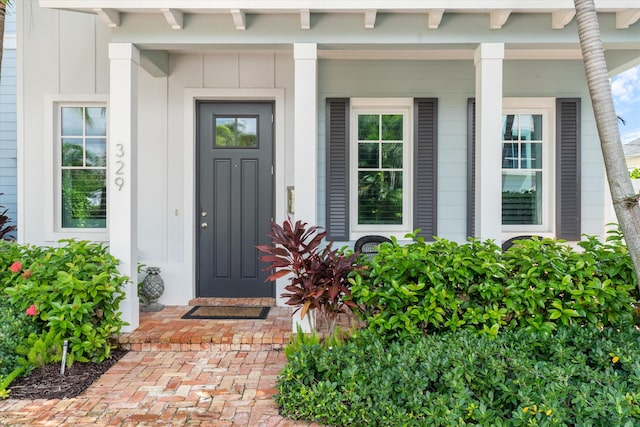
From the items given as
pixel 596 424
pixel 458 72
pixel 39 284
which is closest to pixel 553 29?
pixel 458 72

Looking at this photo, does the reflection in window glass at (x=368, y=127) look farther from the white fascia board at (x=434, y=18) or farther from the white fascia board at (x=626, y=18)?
the white fascia board at (x=626, y=18)

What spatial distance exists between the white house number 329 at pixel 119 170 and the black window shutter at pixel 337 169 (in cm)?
213

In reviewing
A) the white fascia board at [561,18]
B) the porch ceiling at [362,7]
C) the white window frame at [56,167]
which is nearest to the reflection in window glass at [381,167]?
the porch ceiling at [362,7]

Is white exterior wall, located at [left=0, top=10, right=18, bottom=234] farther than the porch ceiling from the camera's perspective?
Yes

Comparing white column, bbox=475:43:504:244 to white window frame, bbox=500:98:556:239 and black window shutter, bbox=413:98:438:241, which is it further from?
white window frame, bbox=500:98:556:239

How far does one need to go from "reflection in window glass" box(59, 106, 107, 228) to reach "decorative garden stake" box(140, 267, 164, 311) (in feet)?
2.81

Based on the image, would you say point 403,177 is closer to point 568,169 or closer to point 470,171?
point 470,171

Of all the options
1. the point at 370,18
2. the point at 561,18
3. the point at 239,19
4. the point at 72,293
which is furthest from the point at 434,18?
the point at 72,293

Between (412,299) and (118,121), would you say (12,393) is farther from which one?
(412,299)

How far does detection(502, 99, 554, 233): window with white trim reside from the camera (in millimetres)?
4895

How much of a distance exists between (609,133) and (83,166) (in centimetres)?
503

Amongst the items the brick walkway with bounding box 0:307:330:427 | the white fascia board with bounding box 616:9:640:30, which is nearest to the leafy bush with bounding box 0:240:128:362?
the brick walkway with bounding box 0:307:330:427

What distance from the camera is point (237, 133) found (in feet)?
15.9

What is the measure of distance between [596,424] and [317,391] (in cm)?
143
